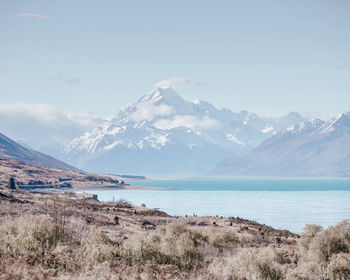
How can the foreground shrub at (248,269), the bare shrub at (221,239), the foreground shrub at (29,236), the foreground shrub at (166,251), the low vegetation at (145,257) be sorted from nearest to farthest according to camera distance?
1. the low vegetation at (145,257)
2. the foreground shrub at (248,269)
3. the foreground shrub at (29,236)
4. the foreground shrub at (166,251)
5. the bare shrub at (221,239)

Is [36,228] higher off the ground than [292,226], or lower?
higher

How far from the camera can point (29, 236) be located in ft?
92.2

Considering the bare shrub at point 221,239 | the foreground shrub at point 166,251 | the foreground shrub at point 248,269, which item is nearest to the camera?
the foreground shrub at point 248,269

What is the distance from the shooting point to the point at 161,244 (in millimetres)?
32250

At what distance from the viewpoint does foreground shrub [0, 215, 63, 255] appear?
88.0 feet

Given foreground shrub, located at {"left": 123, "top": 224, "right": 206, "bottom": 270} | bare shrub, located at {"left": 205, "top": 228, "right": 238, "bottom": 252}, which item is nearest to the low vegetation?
foreground shrub, located at {"left": 123, "top": 224, "right": 206, "bottom": 270}

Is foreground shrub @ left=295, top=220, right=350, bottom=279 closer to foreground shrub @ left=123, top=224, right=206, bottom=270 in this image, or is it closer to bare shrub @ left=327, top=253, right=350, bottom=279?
bare shrub @ left=327, top=253, right=350, bottom=279

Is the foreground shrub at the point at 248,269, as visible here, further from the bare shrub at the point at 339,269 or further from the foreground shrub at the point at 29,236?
the foreground shrub at the point at 29,236

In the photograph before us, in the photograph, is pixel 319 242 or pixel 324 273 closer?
pixel 324 273

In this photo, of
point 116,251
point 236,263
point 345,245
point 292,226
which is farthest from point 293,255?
point 292,226

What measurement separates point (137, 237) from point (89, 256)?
4.40 m

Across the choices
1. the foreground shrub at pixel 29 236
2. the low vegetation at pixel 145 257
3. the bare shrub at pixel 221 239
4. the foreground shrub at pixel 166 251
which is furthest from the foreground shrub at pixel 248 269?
the bare shrub at pixel 221 239

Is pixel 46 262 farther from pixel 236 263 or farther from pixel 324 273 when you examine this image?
Result: pixel 324 273

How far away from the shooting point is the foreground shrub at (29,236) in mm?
26837
